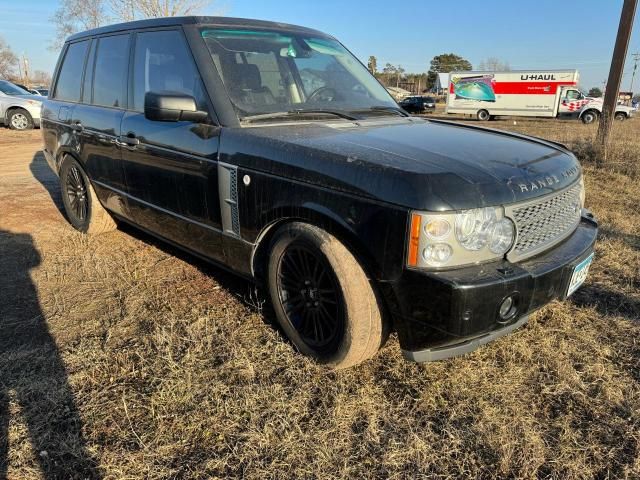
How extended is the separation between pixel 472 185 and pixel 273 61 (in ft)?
5.97

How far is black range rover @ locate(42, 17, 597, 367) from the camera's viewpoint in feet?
6.72

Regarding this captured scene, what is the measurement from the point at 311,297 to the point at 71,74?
147 inches

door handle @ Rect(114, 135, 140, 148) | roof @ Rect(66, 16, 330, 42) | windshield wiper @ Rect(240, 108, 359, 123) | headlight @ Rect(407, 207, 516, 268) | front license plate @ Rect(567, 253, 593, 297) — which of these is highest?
roof @ Rect(66, 16, 330, 42)

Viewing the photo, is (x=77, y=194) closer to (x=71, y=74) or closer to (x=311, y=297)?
(x=71, y=74)

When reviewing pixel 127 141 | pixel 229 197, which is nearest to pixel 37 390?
pixel 229 197

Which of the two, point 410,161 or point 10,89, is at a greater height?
point 410,161

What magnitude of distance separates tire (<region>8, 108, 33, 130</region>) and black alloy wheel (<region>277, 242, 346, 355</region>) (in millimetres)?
15210

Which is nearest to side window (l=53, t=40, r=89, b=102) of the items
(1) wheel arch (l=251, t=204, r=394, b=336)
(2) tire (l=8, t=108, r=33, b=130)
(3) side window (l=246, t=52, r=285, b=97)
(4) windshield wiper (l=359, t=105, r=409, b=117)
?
(3) side window (l=246, t=52, r=285, b=97)

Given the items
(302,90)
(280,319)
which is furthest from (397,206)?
(302,90)

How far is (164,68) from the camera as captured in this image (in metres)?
3.31

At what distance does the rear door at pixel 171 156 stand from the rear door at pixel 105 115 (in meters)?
0.17

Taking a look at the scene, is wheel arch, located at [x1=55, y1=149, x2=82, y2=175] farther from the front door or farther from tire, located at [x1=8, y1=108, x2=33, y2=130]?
the front door

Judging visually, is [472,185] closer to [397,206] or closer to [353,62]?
[397,206]

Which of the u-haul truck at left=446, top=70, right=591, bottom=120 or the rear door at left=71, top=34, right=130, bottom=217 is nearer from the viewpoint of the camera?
the rear door at left=71, top=34, right=130, bottom=217
